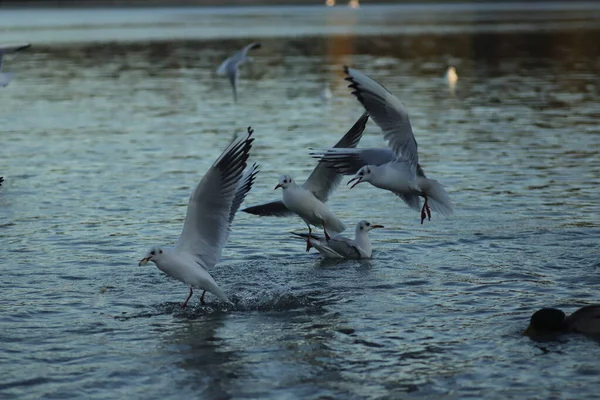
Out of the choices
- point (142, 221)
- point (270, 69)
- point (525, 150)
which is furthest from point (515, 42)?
point (142, 221)

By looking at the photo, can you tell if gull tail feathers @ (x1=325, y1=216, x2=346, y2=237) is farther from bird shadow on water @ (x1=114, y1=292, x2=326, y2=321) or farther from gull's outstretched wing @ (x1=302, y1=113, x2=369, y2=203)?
bird shadow on water @ (x1=114, y1=292, x2=326, y2=321)

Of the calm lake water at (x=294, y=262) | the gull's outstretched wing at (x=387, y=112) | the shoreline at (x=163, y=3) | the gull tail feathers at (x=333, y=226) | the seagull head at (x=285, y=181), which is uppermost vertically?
the gull's outstretched wing at (x=387, y=112)

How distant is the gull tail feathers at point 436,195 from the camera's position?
11.9 meters

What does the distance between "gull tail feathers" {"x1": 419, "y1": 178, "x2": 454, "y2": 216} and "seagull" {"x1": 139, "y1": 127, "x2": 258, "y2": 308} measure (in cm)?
277

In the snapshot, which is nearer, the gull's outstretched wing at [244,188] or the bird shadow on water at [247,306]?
the bird shadow on water at [247,306]

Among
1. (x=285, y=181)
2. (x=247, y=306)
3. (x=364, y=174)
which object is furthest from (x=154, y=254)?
(x=364, y=174)

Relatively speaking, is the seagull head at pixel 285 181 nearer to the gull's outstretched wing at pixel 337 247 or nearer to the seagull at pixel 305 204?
the seagull at pixel 305 204

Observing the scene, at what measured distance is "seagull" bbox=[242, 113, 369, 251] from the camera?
38.9 ft

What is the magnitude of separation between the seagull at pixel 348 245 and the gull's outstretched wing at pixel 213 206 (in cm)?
230

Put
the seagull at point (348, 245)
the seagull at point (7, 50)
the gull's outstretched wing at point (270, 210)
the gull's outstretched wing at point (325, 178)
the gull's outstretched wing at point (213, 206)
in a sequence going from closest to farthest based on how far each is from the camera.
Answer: the gull's outstretched wing at point (213, 206), the seagull at point (348, 245), the gull's outstretched wing at point (325, 178), the gull's outstretched wing at point (270, 210), the seagull at point (7, 50)

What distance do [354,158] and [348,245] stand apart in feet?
3.21

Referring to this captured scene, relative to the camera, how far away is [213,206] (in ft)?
32.6

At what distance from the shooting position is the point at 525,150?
19703mm

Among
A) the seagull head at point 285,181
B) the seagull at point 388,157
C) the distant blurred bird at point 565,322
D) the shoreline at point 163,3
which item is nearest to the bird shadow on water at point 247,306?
the seagull at point 388,157
